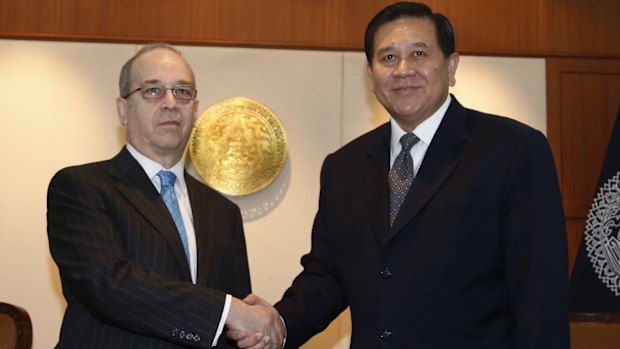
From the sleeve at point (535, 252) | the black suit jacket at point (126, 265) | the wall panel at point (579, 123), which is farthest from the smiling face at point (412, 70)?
the wall panel at point (579, 123)

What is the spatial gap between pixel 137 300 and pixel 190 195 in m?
0.52

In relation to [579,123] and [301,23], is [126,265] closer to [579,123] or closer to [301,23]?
[301,23]

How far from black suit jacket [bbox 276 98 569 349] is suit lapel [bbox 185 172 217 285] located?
1.67 feet

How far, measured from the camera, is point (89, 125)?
16.6 feet

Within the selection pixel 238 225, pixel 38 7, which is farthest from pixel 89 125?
pixel 238 225

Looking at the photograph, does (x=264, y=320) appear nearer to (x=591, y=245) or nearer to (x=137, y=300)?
(x=137, y=300)

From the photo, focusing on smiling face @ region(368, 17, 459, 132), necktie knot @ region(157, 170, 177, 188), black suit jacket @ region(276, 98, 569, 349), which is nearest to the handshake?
black suit jacket @ region(276, 98, 569, 349)

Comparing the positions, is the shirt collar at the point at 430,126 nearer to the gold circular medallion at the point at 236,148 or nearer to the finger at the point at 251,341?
the finger at the point at 251,341

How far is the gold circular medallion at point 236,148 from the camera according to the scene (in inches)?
199

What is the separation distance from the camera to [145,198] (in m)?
2.77

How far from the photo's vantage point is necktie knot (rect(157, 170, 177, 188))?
114 inches

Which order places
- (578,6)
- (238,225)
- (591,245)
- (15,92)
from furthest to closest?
(578,6) < (15,92) < (591,245) < (238,225)

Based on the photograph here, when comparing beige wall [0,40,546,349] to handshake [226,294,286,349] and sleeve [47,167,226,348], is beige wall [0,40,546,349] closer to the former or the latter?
handshake [226,294,286,349]

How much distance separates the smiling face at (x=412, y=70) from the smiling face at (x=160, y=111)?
71 cm
